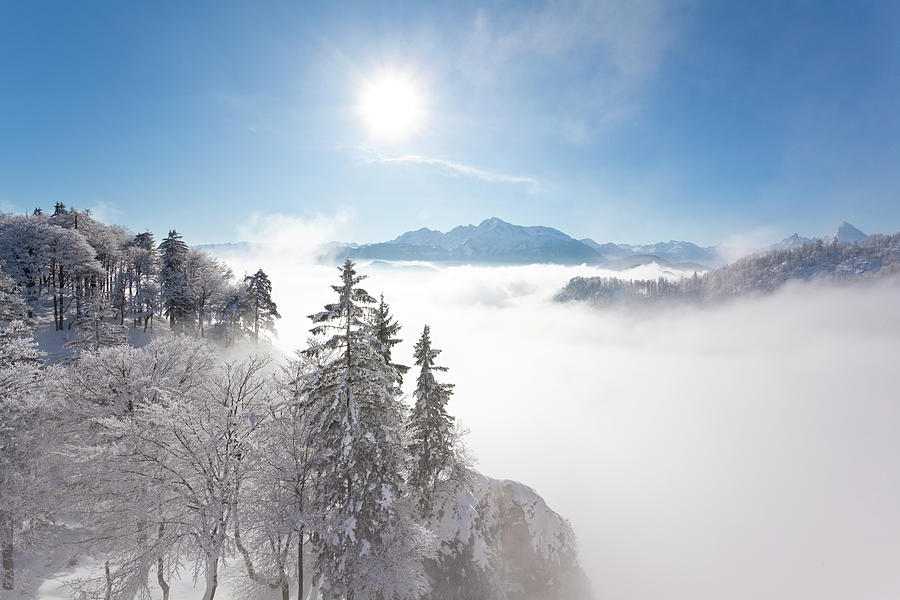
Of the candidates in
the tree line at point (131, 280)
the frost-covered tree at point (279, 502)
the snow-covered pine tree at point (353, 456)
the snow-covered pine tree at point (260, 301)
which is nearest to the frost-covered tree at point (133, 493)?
the frost-covered tree at point (279, 502)

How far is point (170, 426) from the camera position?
1639 centimetres

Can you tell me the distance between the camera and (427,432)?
23141 mm

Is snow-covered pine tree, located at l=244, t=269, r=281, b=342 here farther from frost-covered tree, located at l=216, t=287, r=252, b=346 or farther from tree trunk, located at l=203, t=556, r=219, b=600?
tree trunk, located at l=203, t=556, r=219, b=600

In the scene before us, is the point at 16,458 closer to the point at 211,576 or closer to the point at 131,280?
the point at 211,576

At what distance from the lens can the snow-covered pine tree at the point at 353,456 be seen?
16.0 meters

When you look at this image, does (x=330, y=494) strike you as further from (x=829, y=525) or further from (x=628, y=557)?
(x=829, y=525)

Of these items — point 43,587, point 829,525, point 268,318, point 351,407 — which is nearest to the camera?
point 351,407

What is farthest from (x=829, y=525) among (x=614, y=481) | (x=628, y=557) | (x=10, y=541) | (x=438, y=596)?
(x=10, y=541)

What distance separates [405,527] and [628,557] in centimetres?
11508

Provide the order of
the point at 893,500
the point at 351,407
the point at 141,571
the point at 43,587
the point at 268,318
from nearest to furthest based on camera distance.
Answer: the point at 141,571 → the point at 351,407 → the point at 43,587 → the point at 268,318 → the point at 893,500

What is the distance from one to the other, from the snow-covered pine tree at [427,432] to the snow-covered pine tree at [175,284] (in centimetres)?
4606

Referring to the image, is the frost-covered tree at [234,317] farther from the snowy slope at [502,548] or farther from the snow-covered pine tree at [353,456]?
the snow-covered pine tree at [353,456]

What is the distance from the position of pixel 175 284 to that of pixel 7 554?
132 feet

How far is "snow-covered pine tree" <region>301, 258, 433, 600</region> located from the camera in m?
16.0
